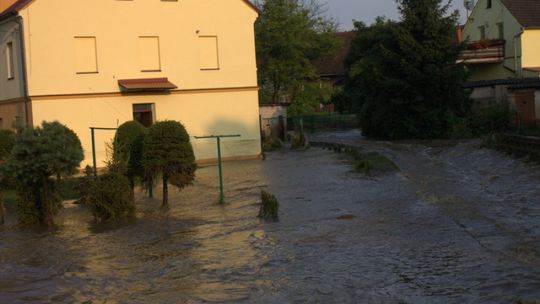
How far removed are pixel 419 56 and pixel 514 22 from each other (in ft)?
52.6

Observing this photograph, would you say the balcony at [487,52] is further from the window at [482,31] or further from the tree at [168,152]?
the tree at [168,152]

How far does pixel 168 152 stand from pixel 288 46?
129 feet

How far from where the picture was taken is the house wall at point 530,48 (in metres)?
49.9

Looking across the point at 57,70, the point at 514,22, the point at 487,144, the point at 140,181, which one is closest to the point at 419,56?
the point at 487,144

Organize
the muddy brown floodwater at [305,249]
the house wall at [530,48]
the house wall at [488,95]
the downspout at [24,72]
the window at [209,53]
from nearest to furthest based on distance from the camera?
1. the muddy brown floodwater at [305,249]
2. the downspout at [24,72]
3. the window at [209,53]
4. the house wall at [488,95]
5. the house wall at [530,48]

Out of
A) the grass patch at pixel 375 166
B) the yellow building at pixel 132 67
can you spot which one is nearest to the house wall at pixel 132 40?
the yellow building at pixel 132 67

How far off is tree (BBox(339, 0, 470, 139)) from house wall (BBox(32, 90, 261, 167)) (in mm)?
10044

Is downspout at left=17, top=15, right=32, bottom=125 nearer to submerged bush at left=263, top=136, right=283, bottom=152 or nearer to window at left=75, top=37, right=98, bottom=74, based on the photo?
window at left=75, top=37, right=98, bottom=74

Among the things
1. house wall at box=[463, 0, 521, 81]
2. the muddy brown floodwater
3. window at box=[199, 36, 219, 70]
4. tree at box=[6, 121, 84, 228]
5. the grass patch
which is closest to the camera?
the muddy brown floodwater

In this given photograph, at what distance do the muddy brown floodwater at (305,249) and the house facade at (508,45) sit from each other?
3177 cm

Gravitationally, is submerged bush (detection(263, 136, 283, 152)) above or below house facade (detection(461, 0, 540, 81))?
below

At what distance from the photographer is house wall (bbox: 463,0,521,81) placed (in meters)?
50.9

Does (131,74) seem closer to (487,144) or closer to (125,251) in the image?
(487,144)

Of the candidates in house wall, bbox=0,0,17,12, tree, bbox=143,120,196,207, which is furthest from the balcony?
tree, bbox=143,120,196,207
